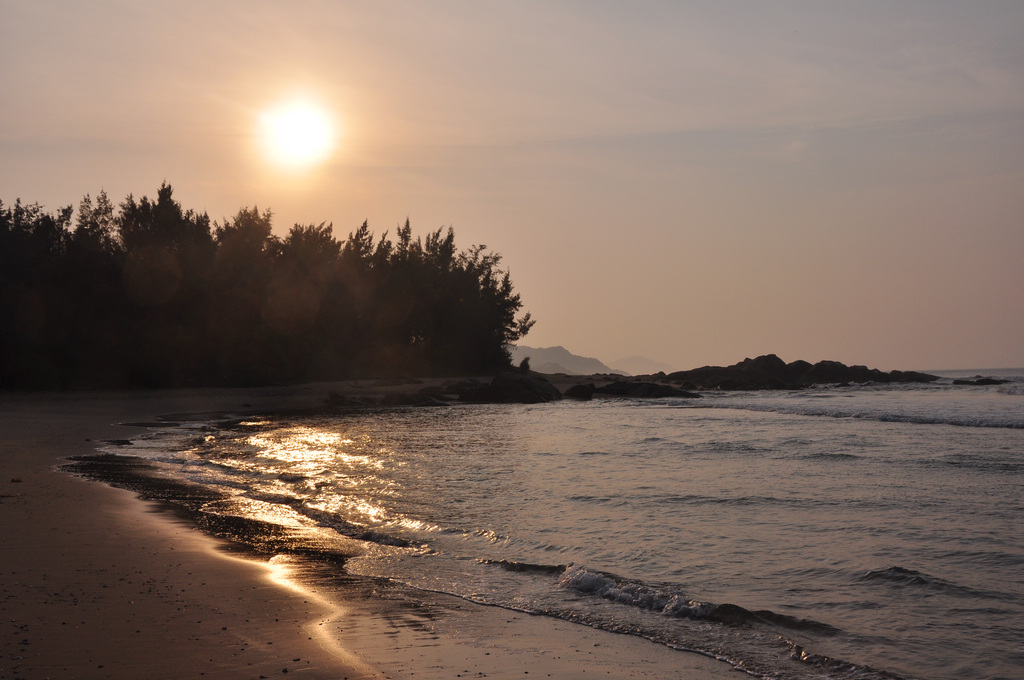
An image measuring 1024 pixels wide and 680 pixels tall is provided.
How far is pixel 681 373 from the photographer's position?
307ft

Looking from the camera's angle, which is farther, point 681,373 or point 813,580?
point 681,373

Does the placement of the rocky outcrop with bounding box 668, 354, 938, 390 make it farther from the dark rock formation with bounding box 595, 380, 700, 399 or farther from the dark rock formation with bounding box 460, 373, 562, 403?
the dark rock formation with bounding box 460, 373, 562, 403

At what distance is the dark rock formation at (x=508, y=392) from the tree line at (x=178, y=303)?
40.2ft

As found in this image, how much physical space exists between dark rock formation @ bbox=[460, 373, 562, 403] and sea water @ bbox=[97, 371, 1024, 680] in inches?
1079

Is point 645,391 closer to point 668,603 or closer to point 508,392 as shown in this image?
point 508,392

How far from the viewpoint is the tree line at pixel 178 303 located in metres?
39.5

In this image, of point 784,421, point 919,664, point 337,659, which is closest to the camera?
point 337,659

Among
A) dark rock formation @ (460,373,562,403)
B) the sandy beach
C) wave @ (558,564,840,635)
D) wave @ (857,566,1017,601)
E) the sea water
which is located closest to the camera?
the sandy beach

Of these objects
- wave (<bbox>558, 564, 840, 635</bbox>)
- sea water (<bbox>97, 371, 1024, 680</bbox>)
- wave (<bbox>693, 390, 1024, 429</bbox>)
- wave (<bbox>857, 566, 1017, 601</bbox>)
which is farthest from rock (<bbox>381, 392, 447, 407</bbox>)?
wave (<bbox>857, 566, 1017, 601</bbox>)

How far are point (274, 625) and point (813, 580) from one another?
19.0 ft

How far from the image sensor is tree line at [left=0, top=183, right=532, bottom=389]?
39.5 meters

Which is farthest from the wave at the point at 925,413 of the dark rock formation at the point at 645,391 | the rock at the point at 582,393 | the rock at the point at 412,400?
the rock at the point at 412,400

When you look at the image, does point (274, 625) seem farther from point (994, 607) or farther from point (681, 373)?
point (681, 373)

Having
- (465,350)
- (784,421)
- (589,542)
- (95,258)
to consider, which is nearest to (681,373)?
(465,350)
